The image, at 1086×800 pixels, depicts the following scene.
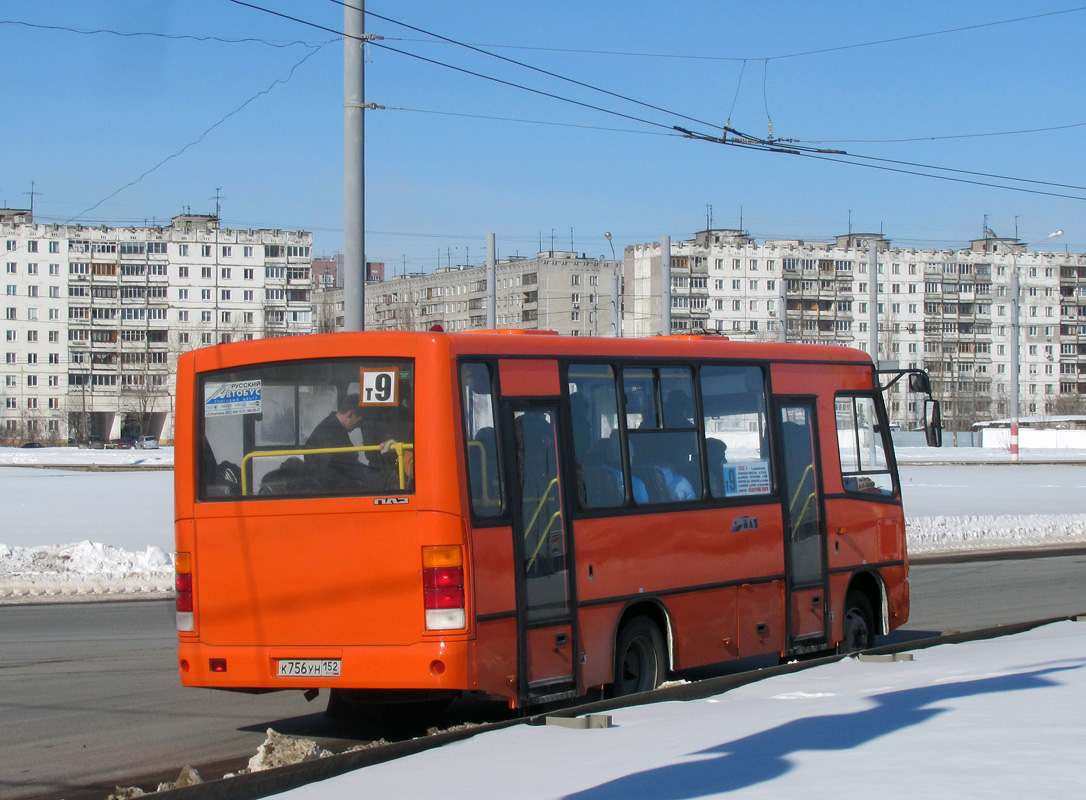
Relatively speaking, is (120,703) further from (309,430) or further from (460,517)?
(460,517)

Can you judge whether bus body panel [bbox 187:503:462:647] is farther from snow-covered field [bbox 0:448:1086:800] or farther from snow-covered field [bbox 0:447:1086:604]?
snow-covered field [bbox 0:447:1086:604]

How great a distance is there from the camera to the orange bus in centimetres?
753

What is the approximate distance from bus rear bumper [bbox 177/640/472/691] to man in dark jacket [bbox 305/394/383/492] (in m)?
0.97

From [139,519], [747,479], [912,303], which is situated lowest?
[139,519]

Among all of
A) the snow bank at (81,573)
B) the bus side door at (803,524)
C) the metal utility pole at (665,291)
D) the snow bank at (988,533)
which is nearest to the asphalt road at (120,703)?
the snow bank at (81,573)

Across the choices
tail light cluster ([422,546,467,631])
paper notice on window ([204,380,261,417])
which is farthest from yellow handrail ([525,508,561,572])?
paper notice on window ([204,380,261,417])

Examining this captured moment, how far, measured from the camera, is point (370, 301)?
541 ft

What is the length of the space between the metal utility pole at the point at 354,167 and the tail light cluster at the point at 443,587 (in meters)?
5.93

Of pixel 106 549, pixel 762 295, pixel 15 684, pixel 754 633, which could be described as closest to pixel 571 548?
pixel 754 633

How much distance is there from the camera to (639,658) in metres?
9.05

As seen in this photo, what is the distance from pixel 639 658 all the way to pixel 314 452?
9.15 feet

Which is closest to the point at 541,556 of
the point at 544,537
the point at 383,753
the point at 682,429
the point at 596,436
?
the point at 544,537

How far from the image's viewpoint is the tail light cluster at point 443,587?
291 inches

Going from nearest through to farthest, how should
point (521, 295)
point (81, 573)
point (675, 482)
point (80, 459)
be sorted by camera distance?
point (675, 482) < point (81, 573) < point (80, 459) < point (521, 295)
